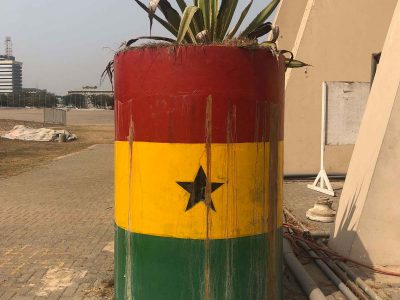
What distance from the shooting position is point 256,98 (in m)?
3.21

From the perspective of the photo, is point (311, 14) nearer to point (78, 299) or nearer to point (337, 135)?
point (337, 135)

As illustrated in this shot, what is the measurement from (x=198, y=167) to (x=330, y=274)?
226 cm

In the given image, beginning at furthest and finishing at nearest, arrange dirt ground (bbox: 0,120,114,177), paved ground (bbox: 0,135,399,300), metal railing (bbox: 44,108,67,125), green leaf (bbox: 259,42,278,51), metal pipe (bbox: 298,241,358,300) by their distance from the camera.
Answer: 1. metal railing (bbox: 44,108,67,125)
2. dirt ground (bbox: 0,120,114,177)
3. paved ground (bbox: 0,135,399,300)
4. metal pipe (bbox: 298,241,358,300)
5. green leaf (bbox: 259,42,278,51)

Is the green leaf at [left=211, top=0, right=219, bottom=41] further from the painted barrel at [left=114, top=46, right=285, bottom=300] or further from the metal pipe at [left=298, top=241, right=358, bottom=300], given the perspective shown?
the metal pipe at [left=298, top=241, right=358, bottom=300]

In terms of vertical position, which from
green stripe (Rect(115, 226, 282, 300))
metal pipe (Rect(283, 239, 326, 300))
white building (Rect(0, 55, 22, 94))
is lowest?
metal pipe (Rect(283, 239, 326, 300))

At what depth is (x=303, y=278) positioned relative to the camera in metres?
4.35

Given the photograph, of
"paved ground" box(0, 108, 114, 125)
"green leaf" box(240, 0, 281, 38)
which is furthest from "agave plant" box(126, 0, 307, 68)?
"paved ground" box(0, 108, 114, 125)

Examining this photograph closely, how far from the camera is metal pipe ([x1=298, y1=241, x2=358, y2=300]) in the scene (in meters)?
4.16

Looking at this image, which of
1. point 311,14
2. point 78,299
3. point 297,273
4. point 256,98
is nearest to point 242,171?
point 256,98

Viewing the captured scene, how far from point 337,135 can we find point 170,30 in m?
7.20

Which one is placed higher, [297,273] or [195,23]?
[195,23]

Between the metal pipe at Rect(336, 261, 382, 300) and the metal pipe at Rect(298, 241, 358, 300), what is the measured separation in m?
0.13

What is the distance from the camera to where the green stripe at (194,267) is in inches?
125

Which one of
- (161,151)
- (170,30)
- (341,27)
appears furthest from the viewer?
(341,27)
